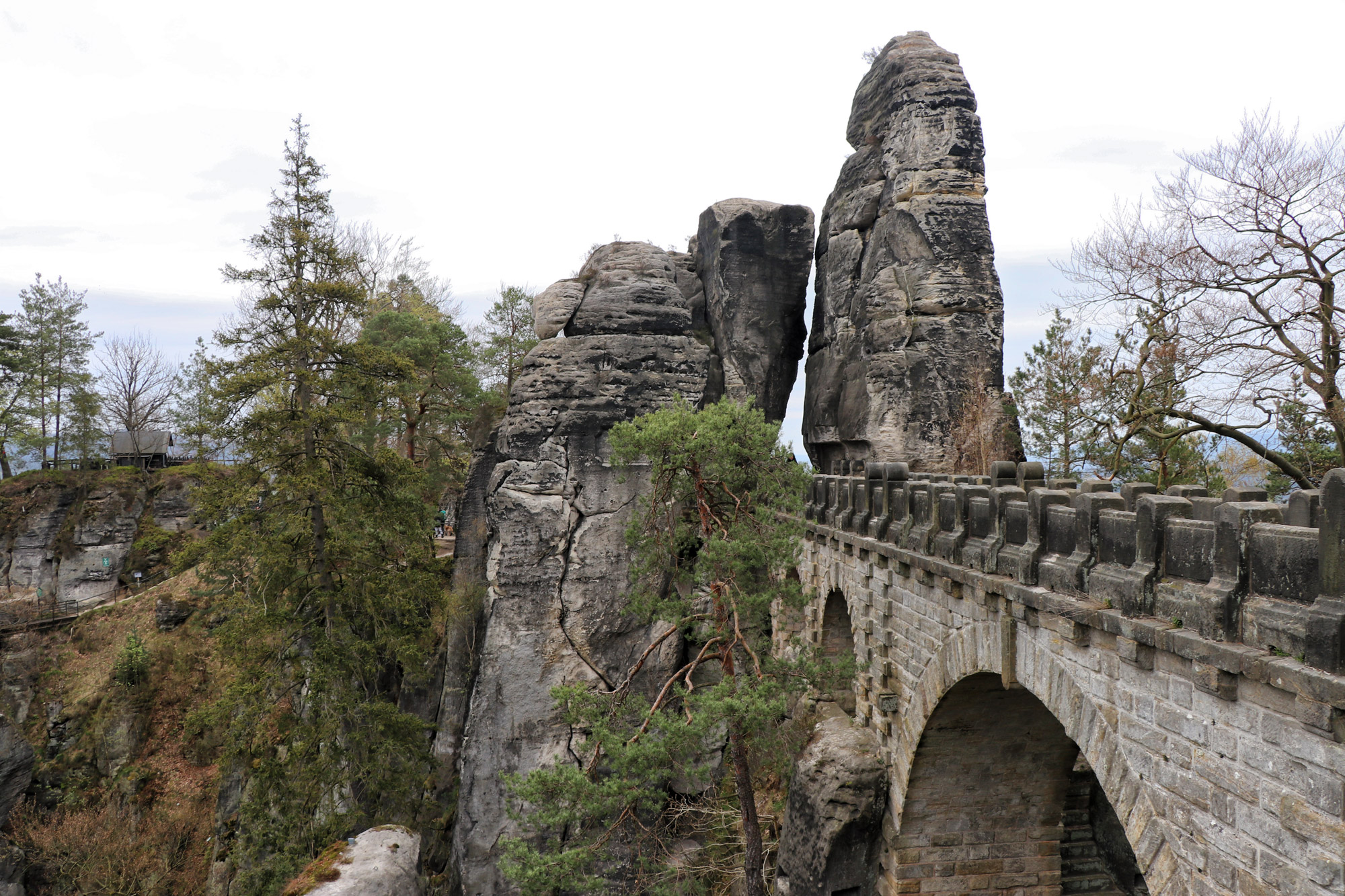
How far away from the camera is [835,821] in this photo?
9656mm

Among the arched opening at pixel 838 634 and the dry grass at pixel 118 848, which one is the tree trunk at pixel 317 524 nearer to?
the arched opening at pixel 838 634

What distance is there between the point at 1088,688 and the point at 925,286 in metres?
14.2

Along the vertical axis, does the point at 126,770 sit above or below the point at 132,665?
below

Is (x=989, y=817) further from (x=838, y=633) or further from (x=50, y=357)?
(x=50, y=357)

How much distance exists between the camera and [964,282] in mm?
18016

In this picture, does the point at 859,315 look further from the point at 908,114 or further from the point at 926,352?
the point at 908,114

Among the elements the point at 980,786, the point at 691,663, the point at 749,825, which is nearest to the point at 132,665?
the point at 749,825

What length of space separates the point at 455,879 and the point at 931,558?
542 inches

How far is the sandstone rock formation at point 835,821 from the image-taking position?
31.6 ft

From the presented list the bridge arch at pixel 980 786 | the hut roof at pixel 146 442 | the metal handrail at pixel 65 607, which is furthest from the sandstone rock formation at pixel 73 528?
the bridge arch at pixel 980 786

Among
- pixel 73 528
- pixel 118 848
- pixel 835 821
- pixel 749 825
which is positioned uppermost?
pixel 73 528

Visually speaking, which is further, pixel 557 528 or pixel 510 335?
pixel 510 335

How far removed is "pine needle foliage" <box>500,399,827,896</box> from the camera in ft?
28.0

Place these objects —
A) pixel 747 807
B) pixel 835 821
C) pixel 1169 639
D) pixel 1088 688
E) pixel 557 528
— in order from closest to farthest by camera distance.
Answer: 1. pixel 1169 639
2. pixel 1088 688
3. pixel 835 821
4. pixel 747 807
5. pixel 557 528
